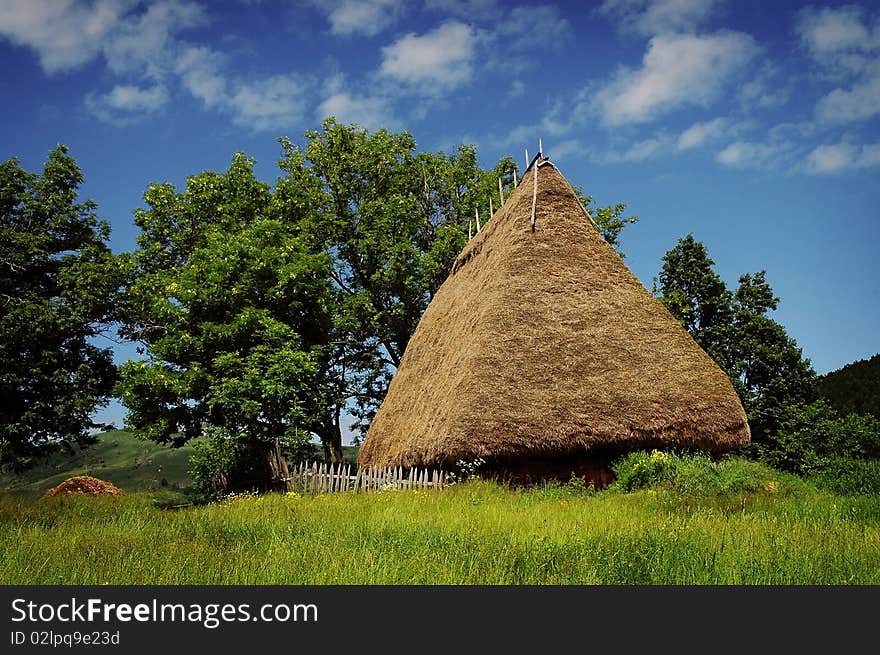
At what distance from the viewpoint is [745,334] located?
2233cm

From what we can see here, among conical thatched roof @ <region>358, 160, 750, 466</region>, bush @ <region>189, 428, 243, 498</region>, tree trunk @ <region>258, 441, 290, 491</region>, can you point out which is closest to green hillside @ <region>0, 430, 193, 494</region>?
bush @ <region>189, 428, 243, 498</region>

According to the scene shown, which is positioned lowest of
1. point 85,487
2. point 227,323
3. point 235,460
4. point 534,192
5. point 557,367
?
point 85,487

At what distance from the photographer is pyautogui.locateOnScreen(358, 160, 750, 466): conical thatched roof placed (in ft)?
42.5

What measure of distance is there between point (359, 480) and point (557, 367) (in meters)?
5.01

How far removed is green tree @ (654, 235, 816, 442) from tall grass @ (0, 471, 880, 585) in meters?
13.5

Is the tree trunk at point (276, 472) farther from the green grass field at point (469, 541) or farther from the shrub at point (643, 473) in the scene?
the shrub at point (643, 473)

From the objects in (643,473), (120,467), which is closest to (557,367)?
(643,473)

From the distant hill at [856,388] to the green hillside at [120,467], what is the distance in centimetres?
2536

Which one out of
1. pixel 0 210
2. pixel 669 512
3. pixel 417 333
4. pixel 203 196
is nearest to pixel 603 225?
pixel 417 333

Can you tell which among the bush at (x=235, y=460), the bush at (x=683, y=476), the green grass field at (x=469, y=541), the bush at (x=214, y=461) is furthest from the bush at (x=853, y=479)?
the bush at (x=214, y=461)

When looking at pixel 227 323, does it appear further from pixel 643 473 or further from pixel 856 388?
pixel 856 388

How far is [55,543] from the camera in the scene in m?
5.61

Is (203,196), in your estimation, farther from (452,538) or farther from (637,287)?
(452,538)

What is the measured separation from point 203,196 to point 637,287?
16089 mm
